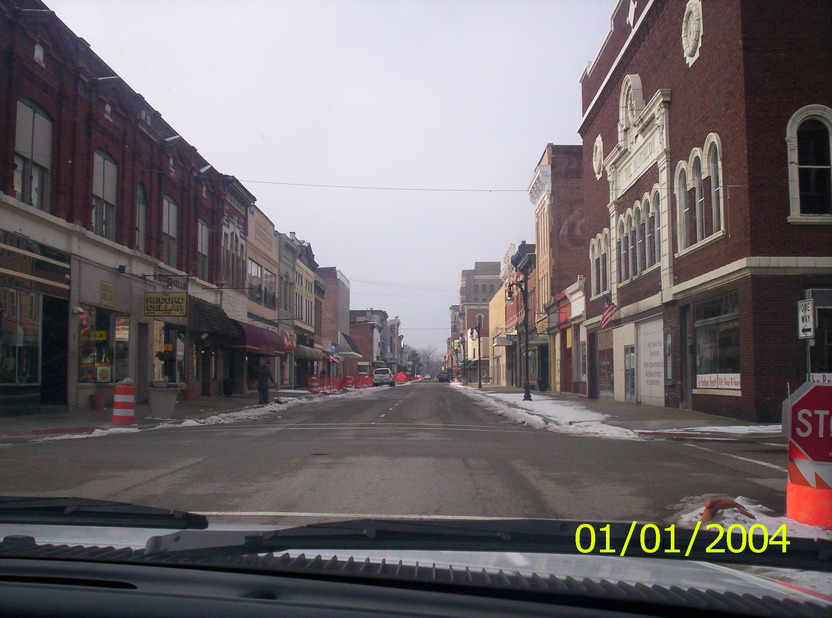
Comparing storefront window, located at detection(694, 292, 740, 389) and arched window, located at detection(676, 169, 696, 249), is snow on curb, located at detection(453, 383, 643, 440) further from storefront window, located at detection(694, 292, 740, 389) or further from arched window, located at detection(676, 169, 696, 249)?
arched window, located at detection(676, 169, 696, 249)

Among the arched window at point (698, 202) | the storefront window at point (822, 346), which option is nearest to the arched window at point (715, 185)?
the arched window at point (698, 202)

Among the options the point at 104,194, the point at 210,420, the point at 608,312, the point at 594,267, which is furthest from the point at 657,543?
the point at 594,267

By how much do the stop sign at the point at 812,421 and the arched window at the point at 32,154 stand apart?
67.4 feet

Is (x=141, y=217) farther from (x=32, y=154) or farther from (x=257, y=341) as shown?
(x=257, y=341)

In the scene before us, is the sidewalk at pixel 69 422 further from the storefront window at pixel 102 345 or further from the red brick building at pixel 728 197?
the red brick building at pixel 728 197

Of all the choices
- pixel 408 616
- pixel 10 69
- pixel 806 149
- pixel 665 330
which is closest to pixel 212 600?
pixel 408 616

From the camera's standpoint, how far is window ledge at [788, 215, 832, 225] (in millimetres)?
19078

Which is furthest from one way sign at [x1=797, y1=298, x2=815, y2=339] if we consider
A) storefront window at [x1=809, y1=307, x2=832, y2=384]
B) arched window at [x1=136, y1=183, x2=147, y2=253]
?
arched window at [x1=136, y1=183, x2=147, y2=253]

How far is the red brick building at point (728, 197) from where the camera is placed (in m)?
19.0

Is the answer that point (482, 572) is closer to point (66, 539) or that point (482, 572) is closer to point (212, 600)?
point (212, 600)

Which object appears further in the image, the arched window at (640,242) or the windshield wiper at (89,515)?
the arched window at (640,242)

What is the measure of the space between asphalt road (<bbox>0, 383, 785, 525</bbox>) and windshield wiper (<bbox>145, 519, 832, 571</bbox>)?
451 centimetres

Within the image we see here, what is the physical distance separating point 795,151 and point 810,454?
46.6 ft

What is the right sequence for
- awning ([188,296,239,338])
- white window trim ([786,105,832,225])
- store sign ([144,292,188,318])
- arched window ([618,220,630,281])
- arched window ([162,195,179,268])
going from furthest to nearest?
awning ([188,296,239,338])
arched window ([162,195,179,268])
arched window ([618,220,630,281])
store sign ([144,292,188,318])
white window trim ([786,105,832,225])
